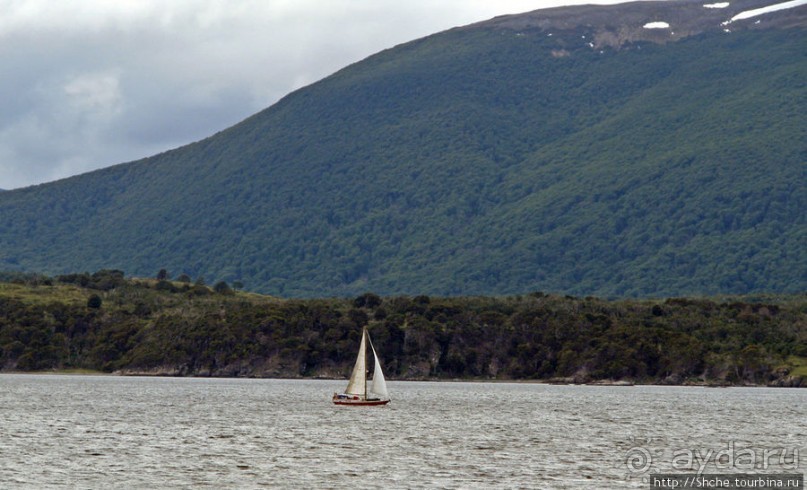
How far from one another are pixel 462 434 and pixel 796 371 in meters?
108

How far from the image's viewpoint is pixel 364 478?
221 feet

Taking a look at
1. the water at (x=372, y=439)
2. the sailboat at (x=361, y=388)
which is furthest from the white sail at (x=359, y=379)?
the water at (x=372, y=439)

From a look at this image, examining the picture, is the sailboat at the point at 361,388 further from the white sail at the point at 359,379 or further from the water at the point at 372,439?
the water at the point at 372,439

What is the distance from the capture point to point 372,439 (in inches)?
3563

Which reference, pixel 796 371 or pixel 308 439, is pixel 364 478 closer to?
pixel 308 439

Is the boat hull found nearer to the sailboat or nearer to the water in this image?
the sailboat

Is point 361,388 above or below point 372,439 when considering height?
above

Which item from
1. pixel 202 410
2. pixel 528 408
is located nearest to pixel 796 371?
pixel 528 408

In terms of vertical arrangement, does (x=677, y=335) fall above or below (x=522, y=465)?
above

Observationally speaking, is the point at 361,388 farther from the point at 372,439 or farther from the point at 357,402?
the point at 372,439

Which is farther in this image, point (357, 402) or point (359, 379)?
point (359, 379)

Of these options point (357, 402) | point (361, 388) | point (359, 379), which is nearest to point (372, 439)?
point (357, 402)

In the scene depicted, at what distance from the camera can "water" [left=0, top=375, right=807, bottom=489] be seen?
222ft

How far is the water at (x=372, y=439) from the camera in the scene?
2662 inches
